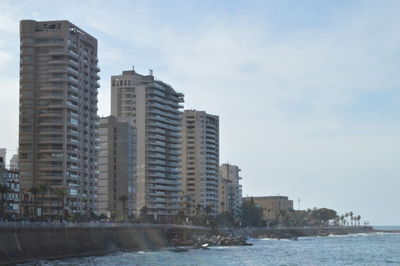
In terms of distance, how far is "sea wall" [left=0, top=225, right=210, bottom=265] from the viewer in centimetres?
11206

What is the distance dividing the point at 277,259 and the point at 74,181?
68602mm

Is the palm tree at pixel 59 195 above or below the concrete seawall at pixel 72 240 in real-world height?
above

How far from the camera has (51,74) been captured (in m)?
194

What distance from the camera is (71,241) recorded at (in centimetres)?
13512

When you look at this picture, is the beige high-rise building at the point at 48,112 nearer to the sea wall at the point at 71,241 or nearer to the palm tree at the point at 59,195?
the palm tree at the point at 59,195

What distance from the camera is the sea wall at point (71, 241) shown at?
368 ft

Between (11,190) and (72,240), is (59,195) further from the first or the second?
(72,240)

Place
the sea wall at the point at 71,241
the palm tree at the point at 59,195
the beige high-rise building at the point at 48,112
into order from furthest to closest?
the beige high-rise building at the point at 48,112 < the palm tree at the point at 59,195 < the sea wall at the point at 71,241

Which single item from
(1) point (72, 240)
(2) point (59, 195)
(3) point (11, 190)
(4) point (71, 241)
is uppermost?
(3) point (11, 190)

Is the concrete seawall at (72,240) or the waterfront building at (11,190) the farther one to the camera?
the waterfront building at (11,190)

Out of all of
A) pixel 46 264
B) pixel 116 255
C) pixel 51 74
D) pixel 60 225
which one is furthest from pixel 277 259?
pixel 51 74

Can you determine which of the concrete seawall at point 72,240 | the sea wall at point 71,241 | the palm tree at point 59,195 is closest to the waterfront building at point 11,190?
the palm tree at point 59,195

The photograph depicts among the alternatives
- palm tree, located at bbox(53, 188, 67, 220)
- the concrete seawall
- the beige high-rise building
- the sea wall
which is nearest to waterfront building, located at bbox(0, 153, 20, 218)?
palm tree, located at bbox(53, 188, 67, 220)

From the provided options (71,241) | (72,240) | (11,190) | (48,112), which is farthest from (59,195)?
(71,241)
